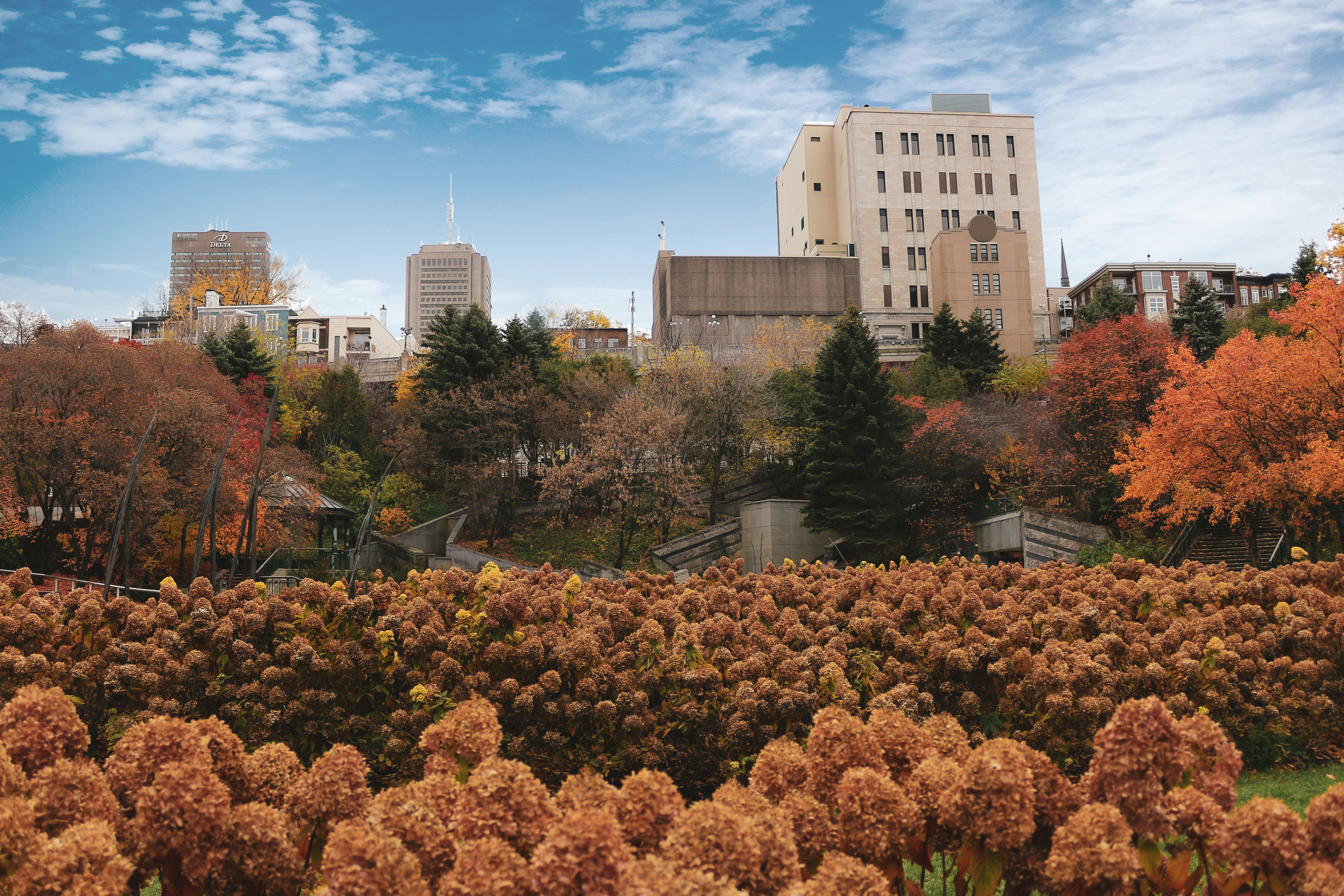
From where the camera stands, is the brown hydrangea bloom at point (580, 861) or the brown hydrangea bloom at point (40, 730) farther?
the brown hydrangea bloom at point (40, 730)

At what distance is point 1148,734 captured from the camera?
3.00m

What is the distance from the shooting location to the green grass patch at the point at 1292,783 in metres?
6.68

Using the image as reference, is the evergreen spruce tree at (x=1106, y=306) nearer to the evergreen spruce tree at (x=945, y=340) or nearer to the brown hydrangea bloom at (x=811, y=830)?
the evergreen spruce tree at (x=945, y=340)

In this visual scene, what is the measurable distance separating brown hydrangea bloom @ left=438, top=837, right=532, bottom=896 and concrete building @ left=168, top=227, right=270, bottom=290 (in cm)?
13966

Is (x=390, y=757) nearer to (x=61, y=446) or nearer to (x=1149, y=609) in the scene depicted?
(x=1149, y=609)

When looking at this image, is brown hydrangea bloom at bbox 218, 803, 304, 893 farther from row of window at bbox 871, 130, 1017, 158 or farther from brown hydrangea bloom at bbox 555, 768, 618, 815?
row of window at bbox 871, 130, 1017, 158

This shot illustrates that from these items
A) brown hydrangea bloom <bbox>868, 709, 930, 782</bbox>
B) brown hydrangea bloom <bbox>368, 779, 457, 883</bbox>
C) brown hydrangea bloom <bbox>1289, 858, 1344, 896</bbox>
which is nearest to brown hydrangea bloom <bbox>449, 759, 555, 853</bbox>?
brown hydrangea bloom <bbox>368, 779, 457, 883</bbox>

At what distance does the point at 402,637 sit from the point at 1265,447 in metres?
18.8

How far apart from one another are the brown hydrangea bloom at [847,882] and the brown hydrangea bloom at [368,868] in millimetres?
1108

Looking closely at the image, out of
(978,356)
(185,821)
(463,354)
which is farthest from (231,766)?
(978,356)

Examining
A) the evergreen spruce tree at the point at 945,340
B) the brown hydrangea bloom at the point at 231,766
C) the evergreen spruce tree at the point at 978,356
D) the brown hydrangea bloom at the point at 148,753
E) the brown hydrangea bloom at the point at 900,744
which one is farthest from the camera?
the evergreen spruce tree at the point at 945,340

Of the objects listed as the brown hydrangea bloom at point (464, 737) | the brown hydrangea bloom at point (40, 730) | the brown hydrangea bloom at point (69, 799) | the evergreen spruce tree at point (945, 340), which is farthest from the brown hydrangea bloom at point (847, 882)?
the evergreen spruce tree at point (945, 340)

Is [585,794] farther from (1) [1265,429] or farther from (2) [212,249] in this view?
(2) [212,249]

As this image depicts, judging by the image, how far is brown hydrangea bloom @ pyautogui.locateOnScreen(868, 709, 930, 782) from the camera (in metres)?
3.68
